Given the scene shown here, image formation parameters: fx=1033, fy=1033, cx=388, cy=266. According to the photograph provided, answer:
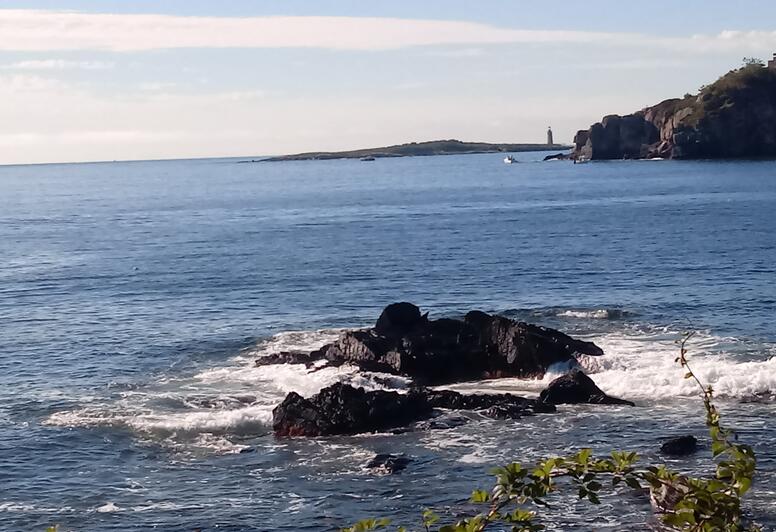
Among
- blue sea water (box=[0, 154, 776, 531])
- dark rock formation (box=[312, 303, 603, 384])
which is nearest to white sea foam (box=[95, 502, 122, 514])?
blue sea water (box=[0, 154, 776, 531])

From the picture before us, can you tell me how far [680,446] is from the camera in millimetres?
31953

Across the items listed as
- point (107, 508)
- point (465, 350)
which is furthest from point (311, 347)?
point (107, 508)

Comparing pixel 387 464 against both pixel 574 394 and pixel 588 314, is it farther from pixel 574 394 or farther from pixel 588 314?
pixel 588 314

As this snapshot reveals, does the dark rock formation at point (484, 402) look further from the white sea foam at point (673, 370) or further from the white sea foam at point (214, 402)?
the white sea foam at point (673, 370)

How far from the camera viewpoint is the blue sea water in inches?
1214

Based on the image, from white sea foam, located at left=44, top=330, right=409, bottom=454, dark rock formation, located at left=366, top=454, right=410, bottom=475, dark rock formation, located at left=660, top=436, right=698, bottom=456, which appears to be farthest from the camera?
white sea foam, located at left=44, top=330, right=409, bottom=454

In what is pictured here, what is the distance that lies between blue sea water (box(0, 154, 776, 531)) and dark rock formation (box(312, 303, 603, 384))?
1.32 m

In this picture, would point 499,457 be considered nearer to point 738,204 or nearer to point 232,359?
point 232,359

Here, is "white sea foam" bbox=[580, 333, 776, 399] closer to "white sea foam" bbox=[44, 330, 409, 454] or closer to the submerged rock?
"white sea foam" bbox=[44, 330, 409, 454]

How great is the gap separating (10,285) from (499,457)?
188 ft

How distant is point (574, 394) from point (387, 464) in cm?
1020

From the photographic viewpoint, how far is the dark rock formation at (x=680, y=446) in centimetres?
3186

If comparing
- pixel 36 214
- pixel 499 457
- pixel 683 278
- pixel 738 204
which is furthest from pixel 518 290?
pixel 36 214

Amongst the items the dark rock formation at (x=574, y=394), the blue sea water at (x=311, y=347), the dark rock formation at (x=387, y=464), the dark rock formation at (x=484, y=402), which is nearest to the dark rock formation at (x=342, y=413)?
the blue sea water at (x=311, y=347)
